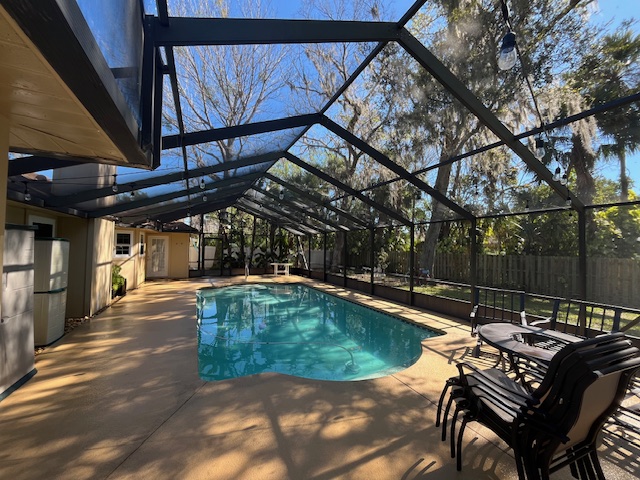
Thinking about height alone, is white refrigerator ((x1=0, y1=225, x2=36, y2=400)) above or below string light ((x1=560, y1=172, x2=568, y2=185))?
below

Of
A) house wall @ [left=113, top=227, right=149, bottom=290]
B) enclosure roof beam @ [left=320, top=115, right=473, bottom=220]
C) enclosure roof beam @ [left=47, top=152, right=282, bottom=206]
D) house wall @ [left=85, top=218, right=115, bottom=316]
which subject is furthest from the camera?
house wall @ [left=113, top=227, right=149, bottom=290]

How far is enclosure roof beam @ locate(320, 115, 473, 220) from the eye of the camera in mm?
5645

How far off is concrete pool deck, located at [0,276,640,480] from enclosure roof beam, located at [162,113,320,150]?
3024 millimetres

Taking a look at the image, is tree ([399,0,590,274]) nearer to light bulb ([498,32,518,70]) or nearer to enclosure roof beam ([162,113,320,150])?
light bulb ([498,32,518,70])

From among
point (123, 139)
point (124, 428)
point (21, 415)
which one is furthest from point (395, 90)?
point (21, 415)

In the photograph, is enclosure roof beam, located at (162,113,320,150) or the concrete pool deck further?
enclosure roof beam, located at (162,113,320,150)

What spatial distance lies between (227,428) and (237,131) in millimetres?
4071

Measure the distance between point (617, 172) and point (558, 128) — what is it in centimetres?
96

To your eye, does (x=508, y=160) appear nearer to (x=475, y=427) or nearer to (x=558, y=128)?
(x=558, y=128)

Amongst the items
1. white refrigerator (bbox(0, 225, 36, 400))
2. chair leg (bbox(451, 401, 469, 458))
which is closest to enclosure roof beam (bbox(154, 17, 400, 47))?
white refrigerator (bbox(0, 225, 36, 400))

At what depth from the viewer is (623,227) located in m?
5.70

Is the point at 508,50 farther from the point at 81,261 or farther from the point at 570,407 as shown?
the point at 81,261

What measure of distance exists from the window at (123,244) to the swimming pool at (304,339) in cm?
319

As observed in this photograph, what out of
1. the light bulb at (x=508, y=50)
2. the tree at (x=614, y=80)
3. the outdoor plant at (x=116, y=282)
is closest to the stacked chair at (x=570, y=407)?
the light bulb at (x=508, y=50)
